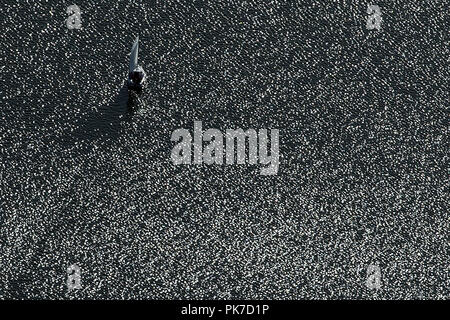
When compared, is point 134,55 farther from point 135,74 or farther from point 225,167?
point 225,167

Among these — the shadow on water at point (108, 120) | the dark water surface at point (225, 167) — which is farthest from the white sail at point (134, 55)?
the dark water surface at point (225, 167)

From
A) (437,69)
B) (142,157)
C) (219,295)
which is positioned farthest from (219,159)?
(437,69)

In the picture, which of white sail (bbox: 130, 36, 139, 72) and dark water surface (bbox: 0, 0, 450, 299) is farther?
white sail (bbox: 130, 36, 139, 72)

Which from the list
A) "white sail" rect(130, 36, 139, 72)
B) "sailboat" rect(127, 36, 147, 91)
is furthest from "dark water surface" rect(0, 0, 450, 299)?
"white sail" rect(130, 36, 139, 72)

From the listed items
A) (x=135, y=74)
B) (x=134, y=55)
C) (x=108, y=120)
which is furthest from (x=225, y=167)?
(x=134, y=55)

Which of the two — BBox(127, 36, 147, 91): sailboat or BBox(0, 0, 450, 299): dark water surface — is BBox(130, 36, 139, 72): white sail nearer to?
BBox(127, 36, 147, 91): sailboat

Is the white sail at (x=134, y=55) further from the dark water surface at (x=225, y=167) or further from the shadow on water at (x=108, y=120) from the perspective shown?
the dark water surface at (x=225, y=167)
